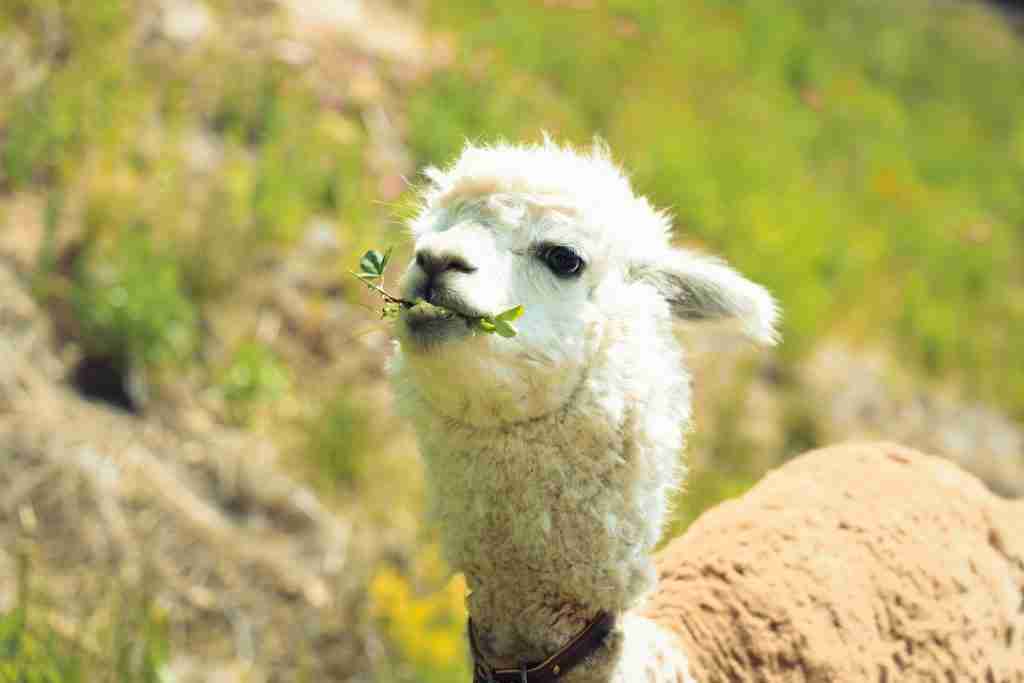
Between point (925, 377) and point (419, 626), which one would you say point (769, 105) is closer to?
point (925, 377)

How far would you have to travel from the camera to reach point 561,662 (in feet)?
6.98

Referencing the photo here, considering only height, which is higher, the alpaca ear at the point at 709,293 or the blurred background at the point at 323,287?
the alpaca ear at the point at 709,293

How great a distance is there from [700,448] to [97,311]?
319 cm

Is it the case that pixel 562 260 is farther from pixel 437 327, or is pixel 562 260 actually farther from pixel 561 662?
pixel 561 662

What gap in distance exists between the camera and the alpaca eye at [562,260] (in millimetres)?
2199

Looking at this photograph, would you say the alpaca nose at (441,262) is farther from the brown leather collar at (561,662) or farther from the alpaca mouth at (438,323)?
the brown leather collar at (561,662)

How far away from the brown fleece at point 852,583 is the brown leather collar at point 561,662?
36 centimetres

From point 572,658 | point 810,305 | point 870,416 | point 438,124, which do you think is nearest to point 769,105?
point 810,305

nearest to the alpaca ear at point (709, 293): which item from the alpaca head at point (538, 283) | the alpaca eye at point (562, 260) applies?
the alpaca head at point (538, 283)

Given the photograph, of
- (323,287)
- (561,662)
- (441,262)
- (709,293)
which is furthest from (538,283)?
(323,287)

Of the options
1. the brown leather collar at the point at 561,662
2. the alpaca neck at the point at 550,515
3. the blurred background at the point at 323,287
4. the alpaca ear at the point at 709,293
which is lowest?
the blurred background at the point at 323,287

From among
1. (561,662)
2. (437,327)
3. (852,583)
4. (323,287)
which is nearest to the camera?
(437,327)

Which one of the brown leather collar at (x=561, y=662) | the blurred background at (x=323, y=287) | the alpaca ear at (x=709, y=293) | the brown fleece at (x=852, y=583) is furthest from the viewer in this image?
the blurred background at (x=323, y=287)

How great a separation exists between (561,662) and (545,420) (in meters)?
0.50
